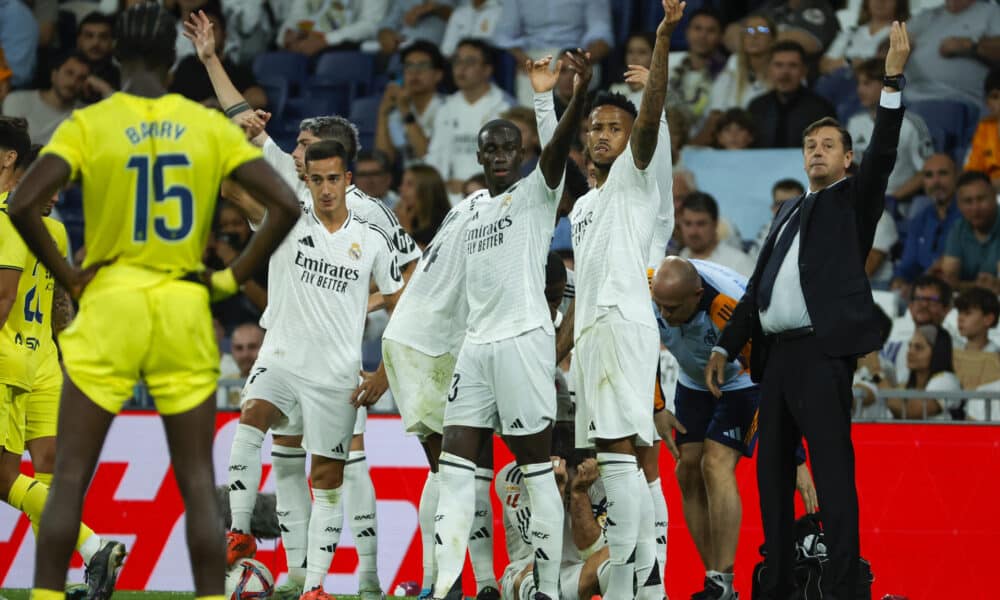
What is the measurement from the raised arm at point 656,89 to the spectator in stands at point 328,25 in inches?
402

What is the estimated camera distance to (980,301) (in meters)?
11.2

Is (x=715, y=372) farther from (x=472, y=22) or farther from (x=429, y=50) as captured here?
(x=472, y=22)

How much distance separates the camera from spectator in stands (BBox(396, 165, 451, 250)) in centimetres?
1252

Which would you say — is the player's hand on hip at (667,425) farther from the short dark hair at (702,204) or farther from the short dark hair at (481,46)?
the short dark hair at (481,46)

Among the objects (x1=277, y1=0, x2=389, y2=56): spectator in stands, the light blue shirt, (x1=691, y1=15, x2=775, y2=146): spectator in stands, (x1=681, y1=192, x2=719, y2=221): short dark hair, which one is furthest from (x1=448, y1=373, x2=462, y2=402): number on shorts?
(x1=277, y1=0, x2=389, y2=56): spectator in stands

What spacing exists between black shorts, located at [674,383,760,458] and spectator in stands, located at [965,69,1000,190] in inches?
223

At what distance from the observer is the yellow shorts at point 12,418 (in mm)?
7871

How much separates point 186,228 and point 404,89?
10323 millimetres

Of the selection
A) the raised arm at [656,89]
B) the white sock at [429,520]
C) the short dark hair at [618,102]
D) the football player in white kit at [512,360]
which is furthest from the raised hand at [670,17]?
the white sock at [429,520]

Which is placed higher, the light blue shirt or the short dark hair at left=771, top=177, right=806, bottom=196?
the light blue shirt

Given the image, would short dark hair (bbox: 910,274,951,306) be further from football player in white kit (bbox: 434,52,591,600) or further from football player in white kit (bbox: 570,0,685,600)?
football player in white kit (bbox: 434,52,591,600)

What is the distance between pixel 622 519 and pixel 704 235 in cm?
520

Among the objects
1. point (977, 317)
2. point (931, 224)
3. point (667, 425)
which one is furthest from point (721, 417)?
point (931, 224)

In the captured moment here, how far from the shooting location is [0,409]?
786cm
